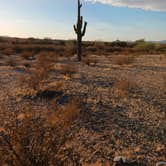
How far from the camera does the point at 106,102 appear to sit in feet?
41.3

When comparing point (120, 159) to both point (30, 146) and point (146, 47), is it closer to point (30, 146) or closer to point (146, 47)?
point (30, 146)

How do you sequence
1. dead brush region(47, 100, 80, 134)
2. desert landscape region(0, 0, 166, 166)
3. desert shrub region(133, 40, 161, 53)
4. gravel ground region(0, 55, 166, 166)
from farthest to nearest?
desert shrub region(133, 40, 161, 53) → gravel ground region(0, 55, 166, 166) → dead brush region(47, 100, 80, 134) → desert landscape region(0, 0, 166, 166)

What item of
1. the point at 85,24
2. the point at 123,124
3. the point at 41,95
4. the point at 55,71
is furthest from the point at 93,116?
the point at 85,24

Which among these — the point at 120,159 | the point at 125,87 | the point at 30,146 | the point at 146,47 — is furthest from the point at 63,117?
the point at 146,47

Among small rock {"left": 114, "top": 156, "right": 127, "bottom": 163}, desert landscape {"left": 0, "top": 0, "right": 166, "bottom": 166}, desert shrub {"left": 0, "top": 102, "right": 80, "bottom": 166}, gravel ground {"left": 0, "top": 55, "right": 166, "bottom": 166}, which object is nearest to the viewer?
desert shrub {"left": 0, "top": 102, "right": 80, "bottom": 166}

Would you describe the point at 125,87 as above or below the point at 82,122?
above

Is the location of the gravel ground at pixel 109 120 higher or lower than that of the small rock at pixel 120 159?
higher

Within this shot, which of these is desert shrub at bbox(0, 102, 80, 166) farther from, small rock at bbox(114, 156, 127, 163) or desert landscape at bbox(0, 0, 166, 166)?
small rock at bbox(114, 156, 127, 163)

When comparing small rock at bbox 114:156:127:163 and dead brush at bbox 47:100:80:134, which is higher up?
dead brush at bbox 47:100:80:134

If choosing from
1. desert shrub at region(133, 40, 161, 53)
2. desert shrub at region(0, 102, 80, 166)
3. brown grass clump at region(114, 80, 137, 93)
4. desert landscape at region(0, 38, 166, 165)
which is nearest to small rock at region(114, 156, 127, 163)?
desert landscape at region(0, 38, 166, 165)

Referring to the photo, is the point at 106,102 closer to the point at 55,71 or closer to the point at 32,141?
→ the point at 32,141

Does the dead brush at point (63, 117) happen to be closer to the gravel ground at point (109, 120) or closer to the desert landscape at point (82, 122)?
the desert landscape at point (82, 122)

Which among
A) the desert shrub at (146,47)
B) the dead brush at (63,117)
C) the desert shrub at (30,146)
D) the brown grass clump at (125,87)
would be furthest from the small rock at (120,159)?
the desert shrub at (146,47)

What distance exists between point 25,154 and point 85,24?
21493 millimetres
